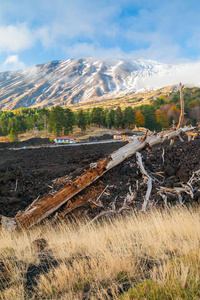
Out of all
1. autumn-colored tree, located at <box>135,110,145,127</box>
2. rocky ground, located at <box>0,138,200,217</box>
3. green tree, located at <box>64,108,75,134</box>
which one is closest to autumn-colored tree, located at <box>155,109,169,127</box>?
autumn-colored tree, located at <box>135,110,145,127</box>

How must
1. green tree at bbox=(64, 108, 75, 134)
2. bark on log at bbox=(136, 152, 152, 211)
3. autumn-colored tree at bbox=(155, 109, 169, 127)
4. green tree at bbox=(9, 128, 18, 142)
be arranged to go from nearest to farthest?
bark on log at bbox=(136, 152, 152, 211) → green tree at bbox=(9, 128, 18, 142) → green tree at bbox=(64, 108, 75, 134) → autumn-colored tree at bbox=(155, 109, 169, 127)

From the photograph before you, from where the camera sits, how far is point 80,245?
3.14 m

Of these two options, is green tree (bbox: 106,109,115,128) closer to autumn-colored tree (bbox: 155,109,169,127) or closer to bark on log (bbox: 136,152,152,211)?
autumn-colored tree (bbox: 155,109,169,127)

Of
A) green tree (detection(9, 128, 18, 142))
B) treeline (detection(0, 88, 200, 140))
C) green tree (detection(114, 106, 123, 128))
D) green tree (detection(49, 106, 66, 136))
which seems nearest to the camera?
green tree (detection(9, 128, 18, 142))

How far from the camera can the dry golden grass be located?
1.91m

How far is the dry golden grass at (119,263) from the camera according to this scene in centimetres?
191

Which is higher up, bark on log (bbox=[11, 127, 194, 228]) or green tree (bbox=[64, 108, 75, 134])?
green tree (bbox=[64, 108, 75, 134])

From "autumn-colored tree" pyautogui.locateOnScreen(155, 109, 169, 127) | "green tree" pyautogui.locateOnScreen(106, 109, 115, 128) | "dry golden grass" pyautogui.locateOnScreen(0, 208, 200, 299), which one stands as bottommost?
"dry golden grass" pyautogui.locateOnScreen(0, 208, 200, 299)

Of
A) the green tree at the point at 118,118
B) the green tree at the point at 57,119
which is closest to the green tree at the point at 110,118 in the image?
the green tree at the point at 118,118

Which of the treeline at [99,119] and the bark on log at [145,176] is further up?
the treeline at [99,119]

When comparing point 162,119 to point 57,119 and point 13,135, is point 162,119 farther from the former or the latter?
point 13,135

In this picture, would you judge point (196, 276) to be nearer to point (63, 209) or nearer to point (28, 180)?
point (63, 209)

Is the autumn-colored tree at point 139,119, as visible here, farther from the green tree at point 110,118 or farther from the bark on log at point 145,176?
the bark on log at point 145,176

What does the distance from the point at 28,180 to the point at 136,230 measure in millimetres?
5196
